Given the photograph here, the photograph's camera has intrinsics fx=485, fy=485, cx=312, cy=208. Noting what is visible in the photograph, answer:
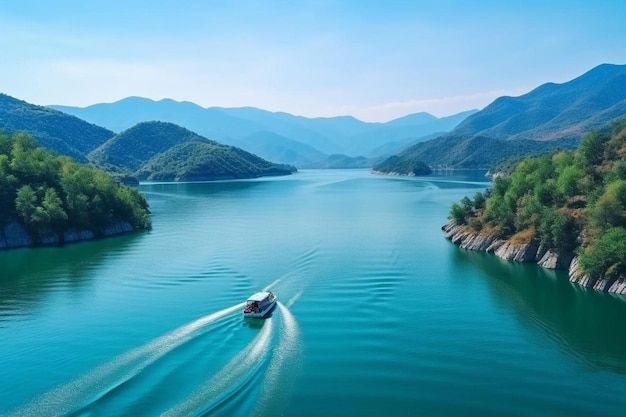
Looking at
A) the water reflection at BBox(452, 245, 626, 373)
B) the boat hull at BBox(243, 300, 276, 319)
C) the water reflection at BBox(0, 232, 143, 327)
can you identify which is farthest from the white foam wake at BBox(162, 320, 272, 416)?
the water reflection at BBox(0, 232, 143, 327)

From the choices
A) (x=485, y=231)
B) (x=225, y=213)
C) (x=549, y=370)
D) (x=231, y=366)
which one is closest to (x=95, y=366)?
(x=231, y=366)

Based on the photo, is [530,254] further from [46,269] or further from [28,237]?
[28,237]

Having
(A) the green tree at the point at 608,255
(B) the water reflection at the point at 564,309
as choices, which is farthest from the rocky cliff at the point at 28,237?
(A) the green tree at the point at 608,255

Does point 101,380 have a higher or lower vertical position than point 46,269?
lower

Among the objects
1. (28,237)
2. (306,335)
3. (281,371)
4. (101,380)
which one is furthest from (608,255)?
(28,237)

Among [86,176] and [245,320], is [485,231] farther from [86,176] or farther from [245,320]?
[86,176]
